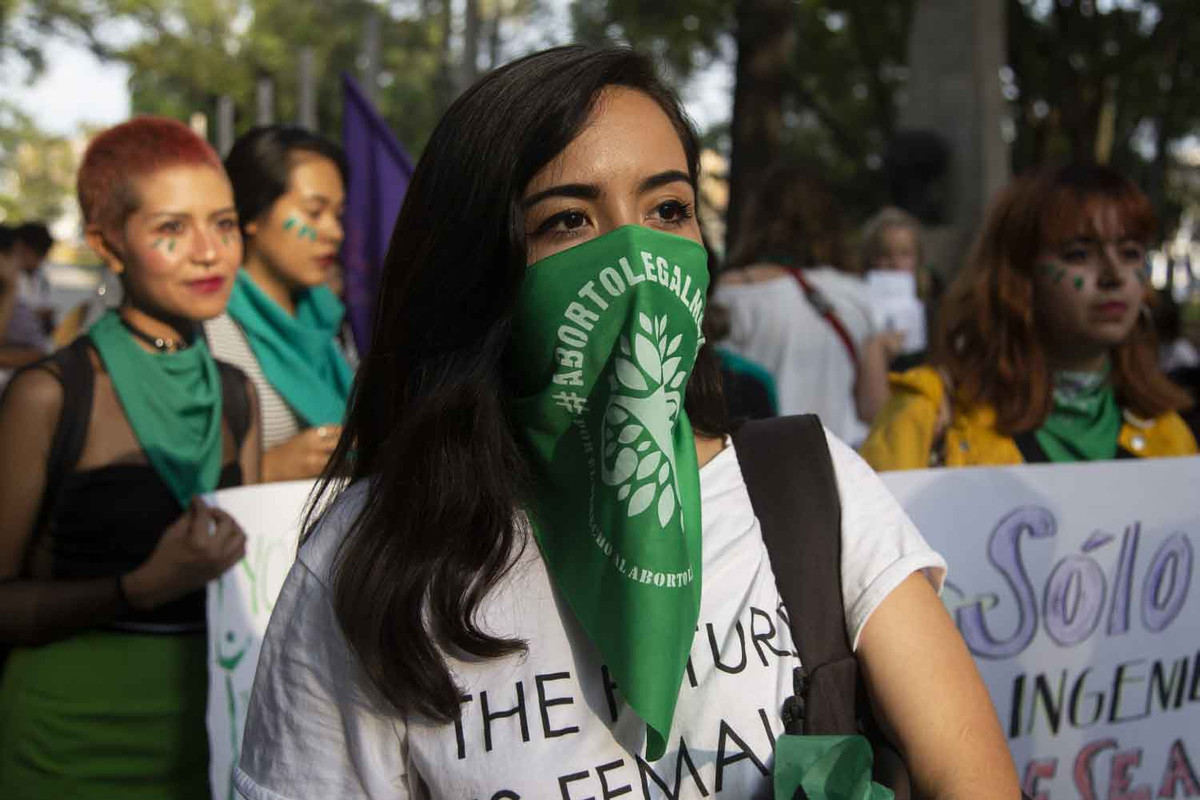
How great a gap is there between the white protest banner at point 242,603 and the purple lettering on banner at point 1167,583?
1.97 meters

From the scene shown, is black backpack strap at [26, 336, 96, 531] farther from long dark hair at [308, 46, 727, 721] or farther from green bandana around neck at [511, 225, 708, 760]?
green bandana around neck at [511, 225, 708, 760]

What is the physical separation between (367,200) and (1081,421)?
263cm

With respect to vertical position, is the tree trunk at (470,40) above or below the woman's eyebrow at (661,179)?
above

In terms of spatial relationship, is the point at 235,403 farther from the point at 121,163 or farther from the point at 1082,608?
the point at 1082,608

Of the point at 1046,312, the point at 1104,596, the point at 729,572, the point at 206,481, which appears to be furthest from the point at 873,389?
the point at 729,572

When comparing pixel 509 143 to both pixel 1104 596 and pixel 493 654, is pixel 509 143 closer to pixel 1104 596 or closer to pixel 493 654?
pixel 493 654

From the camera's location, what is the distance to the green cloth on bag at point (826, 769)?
4.85 feet

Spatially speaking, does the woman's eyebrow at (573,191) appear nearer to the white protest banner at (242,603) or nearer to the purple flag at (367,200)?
the white protest banner at (242,603)

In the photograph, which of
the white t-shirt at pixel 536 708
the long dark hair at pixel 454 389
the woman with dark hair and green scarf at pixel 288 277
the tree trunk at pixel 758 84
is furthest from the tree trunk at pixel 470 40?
the white t-shirt at pixel 536 708

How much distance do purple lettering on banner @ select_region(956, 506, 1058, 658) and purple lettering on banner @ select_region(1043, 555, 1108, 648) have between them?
0.18 ft

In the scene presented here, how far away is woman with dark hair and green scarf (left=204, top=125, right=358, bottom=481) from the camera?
3.62m

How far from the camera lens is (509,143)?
5.41 ft

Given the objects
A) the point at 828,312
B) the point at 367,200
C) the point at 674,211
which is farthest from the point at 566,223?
the point at 828,312

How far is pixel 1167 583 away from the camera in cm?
309
